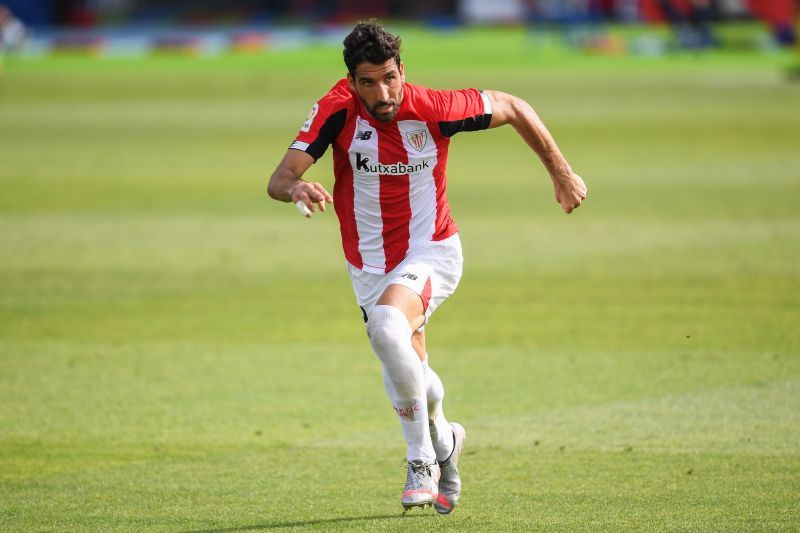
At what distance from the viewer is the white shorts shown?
21.2ft

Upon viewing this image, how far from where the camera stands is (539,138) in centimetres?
659

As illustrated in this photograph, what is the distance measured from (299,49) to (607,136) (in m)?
26.7

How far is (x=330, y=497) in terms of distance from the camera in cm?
656

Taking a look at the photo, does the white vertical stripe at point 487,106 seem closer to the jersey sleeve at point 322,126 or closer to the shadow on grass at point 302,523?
the jersey sleeve at point 322,126

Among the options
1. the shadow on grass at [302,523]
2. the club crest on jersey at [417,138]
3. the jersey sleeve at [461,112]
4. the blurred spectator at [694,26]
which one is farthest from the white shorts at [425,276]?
the blurred spectator at [694,26]

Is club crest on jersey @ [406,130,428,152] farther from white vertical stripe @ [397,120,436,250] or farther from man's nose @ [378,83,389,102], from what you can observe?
man's nose @ [378,83,389,102]

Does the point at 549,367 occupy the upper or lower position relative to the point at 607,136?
upper

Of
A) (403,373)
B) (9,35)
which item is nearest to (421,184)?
(403,373)

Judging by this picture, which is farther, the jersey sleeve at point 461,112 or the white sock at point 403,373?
the jersey sleeve at point 461,112

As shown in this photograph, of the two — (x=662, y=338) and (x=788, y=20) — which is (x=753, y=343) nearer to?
Answer: (x=662, y=338)

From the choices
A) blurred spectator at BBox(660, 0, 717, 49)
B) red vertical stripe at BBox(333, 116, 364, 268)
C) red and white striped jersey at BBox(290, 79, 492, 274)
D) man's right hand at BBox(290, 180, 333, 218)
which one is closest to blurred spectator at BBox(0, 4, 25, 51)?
blurred spectator at BBox(660, 0, 717, 49)

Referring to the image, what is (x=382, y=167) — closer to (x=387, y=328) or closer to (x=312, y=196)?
(x=312, y=196)

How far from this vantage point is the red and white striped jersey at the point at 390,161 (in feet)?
21.3

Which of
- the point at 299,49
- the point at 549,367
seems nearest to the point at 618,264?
the point at 549,367
